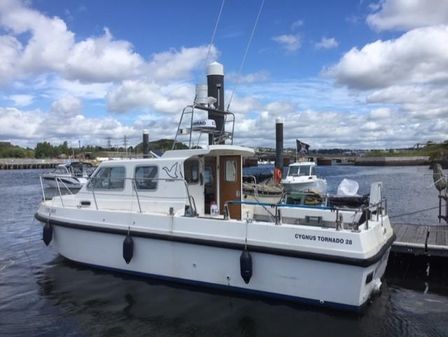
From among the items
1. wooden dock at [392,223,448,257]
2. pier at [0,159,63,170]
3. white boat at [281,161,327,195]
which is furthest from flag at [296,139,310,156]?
pier at [0,159,63,170]

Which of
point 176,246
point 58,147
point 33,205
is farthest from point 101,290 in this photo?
point 58,147

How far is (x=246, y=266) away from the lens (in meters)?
7.84

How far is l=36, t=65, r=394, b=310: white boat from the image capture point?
743 centimetres

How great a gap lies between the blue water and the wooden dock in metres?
0.64

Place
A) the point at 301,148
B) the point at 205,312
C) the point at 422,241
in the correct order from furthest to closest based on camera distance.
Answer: the point at 301,148 < the point at 422,241 < the point at 205,312

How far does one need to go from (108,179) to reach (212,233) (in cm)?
352

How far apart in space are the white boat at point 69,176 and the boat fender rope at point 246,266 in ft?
15.9

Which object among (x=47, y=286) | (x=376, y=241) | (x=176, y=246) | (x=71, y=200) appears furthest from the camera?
(x=71, y=200)

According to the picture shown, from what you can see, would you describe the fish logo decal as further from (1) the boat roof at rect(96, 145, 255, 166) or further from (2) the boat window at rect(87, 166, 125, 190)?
(2) the boat window at rect(87, 166, 125, 190)

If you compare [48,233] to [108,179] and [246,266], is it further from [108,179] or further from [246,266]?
[246,266]

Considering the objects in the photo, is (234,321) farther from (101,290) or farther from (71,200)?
(71,200)

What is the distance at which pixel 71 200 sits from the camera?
10820 millimetres

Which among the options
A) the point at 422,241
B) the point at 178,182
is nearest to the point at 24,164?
the point at 178,182

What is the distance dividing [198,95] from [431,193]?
30.3 meters
